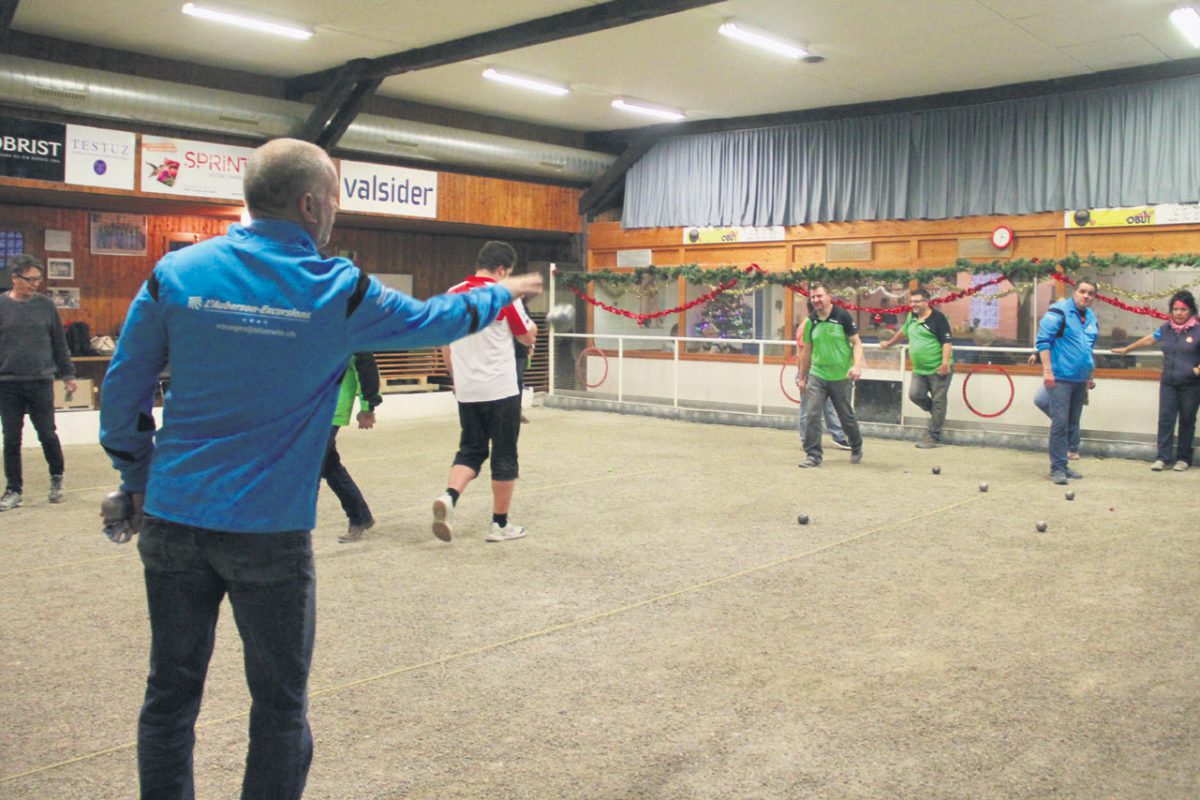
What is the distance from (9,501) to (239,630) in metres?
6.24

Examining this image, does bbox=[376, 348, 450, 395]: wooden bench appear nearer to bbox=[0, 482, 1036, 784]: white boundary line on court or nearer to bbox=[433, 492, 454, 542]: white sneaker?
bbox=[433, 492, 454, 542]: white sneaker

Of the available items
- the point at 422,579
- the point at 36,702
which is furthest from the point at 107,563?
the point at 36,702

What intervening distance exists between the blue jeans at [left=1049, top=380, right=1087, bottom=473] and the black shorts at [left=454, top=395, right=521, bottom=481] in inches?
201

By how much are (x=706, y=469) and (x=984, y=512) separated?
2.71 metres

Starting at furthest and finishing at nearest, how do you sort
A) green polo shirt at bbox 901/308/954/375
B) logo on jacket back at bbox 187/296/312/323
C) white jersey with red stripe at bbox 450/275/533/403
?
1. green polo shirt at bbox 901/308/954/375
2. white jersey with red stripe at bbox 450/275/533/403
3. logo on jacket back at bbox 187/296/312/323

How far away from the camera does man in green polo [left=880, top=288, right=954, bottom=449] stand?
1102 centimetres

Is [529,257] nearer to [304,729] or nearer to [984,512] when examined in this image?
[984,512]

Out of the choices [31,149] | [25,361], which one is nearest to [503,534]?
[25,361]

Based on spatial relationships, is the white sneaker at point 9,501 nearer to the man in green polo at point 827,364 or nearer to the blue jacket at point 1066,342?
the man in green polo at point 827,364

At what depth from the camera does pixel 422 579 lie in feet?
17.9

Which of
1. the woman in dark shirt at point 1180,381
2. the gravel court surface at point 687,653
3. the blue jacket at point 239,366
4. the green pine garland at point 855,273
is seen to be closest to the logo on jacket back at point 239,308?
the blue jacket at point 239,366

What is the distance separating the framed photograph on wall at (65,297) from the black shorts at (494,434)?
8.86 metres

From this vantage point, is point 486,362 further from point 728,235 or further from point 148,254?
point 728,235

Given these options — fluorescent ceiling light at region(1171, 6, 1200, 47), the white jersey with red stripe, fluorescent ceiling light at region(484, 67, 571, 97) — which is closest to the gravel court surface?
the white jersey with red stripe
